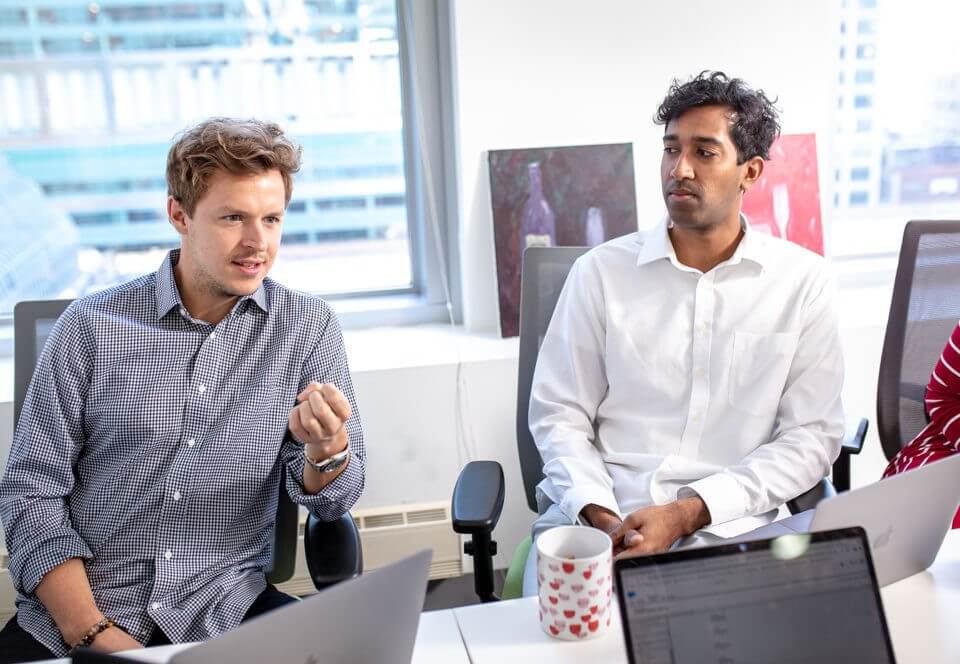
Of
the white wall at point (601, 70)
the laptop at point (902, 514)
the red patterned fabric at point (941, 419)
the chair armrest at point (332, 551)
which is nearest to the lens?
the laptop at point (902, 514)

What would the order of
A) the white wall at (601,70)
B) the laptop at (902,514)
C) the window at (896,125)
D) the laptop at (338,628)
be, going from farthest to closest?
the window at (896,125), the white wall at (601,70), the laptop at (902,514), the laptop at (338,628)

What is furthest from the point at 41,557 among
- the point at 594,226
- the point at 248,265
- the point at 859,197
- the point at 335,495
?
the point at 859,197

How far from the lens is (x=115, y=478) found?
1540mm

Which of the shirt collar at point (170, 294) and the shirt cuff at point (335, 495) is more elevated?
the shirt collar at point (170, 294)

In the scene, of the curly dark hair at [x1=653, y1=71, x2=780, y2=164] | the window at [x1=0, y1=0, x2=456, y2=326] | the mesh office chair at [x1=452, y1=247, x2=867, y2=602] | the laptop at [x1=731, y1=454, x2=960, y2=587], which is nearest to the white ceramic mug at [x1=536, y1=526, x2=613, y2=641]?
the laptop at [x1=731, y1=454, x2=960, y2=587]

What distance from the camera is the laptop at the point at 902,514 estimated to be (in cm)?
99

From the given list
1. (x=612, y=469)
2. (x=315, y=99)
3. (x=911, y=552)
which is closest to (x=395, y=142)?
(x=315, y=99)

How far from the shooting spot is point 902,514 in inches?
42.6

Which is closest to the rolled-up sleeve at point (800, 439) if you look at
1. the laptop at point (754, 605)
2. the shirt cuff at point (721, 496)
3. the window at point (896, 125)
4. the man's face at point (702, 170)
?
the shirt cuff at point (721, 496)

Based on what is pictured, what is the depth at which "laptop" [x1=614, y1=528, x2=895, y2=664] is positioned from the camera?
0.86 m

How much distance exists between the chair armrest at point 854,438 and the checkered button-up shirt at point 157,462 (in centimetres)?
99

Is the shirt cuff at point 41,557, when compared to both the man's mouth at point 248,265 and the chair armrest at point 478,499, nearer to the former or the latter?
the man's mouth at point 248,265

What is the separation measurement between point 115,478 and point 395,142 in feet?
4.82

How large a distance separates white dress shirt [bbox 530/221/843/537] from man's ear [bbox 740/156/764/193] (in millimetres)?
141
